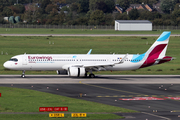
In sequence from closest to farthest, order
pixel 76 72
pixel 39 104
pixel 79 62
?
pixel 39 104, pixel 76 72, pixel 79 62

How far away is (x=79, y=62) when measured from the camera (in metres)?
57.0

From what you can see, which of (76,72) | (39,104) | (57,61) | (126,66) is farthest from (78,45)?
(39,104)

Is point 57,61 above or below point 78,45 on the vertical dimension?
above

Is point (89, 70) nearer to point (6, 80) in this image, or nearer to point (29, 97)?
point (6, 80)

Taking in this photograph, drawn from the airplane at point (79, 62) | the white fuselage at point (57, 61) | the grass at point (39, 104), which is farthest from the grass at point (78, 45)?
the grass at point (39, 104)

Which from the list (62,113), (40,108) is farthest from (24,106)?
(62,113)

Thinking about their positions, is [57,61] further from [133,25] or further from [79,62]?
[133,25]

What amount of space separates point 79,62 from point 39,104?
23012 mm

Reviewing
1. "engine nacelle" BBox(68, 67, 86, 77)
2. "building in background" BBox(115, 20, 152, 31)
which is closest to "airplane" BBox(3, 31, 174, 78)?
"engine nacelle" BBox(68, 67, 86, 77)

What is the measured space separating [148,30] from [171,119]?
147449 mm

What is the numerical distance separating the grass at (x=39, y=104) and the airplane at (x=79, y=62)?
14.0 meters

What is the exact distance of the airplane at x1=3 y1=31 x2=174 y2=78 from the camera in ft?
182

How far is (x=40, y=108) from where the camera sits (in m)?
31.1

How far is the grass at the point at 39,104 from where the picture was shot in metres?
29.8
